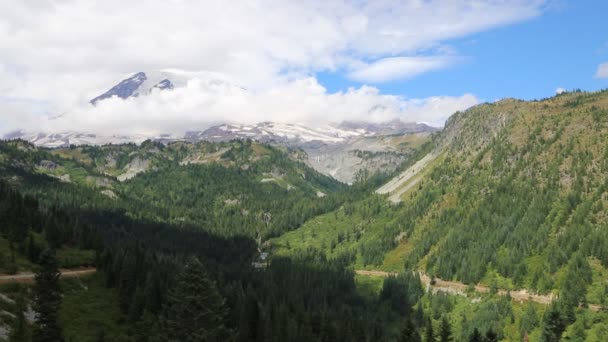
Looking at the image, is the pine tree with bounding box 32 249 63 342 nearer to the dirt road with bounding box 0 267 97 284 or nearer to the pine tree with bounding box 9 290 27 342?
the pine tree with bounding box 9 290 27 342

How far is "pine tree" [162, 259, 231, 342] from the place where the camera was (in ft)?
175

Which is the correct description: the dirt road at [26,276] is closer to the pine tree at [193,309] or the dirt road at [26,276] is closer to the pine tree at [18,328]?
the pine tree at [18,328]

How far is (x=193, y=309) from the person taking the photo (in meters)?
53.7

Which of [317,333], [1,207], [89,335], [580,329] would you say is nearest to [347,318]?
[317,333]

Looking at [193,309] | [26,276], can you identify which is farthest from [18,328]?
[193,309]

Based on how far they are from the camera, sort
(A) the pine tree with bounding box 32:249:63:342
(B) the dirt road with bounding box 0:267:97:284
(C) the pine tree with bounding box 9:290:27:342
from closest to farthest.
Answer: (A) the pine tree with bounding box 32:249:63:342
(C) the pine tree with bounding box 9:290:27:342
(B) the dirt road with bounding box 0:267:97:284

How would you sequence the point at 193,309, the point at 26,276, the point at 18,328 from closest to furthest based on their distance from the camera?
the point at 193,309
the point at 18,328
the point at 26,276

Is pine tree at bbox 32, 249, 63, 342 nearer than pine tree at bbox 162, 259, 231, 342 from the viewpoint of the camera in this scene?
No

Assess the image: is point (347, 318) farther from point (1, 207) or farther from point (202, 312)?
point (1, 207)

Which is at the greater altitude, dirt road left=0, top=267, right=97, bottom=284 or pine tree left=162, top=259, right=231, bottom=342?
pine tree left=162, top=259, right=231, bottom=342

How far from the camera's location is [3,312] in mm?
87250

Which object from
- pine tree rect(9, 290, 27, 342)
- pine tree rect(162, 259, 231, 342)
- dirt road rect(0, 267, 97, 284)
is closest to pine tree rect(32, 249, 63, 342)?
pine tree rect(9, 290, 27, 342)

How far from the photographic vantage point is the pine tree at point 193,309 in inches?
2100

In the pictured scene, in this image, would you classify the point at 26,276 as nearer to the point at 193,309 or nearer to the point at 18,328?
the point at 18,328
